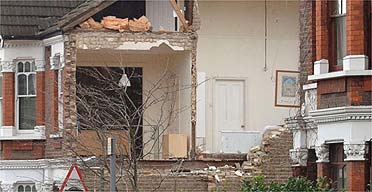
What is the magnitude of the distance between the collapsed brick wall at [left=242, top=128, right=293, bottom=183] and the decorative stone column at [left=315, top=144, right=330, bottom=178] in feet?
29.2

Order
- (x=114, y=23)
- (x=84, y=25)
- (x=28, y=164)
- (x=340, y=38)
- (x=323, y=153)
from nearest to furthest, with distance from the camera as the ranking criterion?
(x=340, y=38) → (x=323, y=153) → (x=84, y=25) → (x=114, y=23) → (x=28, y=164)

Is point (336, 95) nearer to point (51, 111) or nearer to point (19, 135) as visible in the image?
point (51, 111)

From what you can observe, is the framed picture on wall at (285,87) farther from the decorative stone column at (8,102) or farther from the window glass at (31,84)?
the decorative stone column at (8,102)

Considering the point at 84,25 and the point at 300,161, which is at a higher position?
the point at 84,25

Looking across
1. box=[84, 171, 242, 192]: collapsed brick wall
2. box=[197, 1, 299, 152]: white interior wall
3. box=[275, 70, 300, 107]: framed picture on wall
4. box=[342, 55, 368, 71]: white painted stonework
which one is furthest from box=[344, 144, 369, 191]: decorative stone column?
box=[197, 1, 299, 152]: white interior wall

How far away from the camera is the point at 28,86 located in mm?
37219

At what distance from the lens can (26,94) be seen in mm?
37094

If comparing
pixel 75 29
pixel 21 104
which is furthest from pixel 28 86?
pixel 75 29

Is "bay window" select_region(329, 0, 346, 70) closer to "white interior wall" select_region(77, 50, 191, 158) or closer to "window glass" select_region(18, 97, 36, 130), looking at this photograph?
"white interior wall" select_region(77, 50, 191, 158)

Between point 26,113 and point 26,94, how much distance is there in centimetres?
54

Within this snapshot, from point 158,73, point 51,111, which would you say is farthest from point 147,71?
point 51,111

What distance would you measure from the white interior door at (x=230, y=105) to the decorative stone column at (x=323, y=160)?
41.4 feet

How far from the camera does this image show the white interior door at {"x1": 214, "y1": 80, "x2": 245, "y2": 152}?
123 feet

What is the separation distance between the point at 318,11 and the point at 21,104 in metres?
14.5
